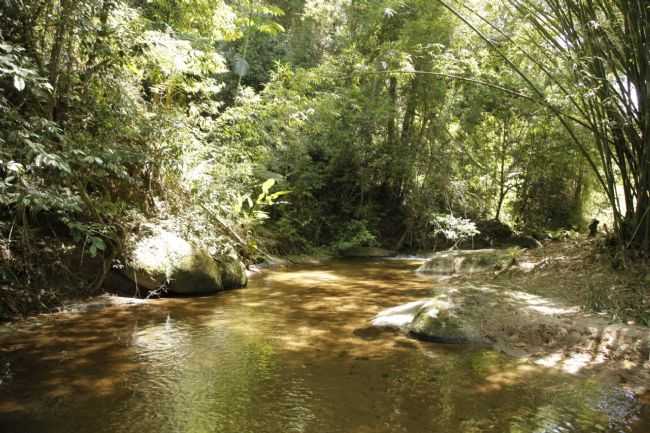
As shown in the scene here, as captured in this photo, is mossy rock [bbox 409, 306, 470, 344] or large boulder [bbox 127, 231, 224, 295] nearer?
mossy rock [bbox 409, 306, 470, 344]

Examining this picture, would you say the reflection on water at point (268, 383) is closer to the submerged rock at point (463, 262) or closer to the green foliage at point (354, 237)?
the submerged rock at point (463, 262)

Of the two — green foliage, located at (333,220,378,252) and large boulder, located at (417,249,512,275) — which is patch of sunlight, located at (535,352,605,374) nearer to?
large boulder, located at (417,249,512,275)

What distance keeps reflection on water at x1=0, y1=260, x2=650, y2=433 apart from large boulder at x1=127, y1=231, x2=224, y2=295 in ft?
3.58

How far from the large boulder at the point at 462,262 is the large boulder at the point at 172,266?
502 cm

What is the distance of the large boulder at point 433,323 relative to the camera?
5.52 m

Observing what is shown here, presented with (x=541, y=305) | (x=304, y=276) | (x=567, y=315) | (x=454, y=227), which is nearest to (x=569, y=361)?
(x=567, y=315)

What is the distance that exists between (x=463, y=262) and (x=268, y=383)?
24.9ft

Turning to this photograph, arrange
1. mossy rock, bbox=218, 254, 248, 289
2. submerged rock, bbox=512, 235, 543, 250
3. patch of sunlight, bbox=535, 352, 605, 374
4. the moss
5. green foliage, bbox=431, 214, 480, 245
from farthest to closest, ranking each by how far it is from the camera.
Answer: submerged rock, bbox=512, 235, 543, 250
green foliage, bbox=431, 214, 480, 245
mossy rock, bbox=218, 254, 248, 289
the moss
patch of sunlight, bbox=535, 352, 605, 374

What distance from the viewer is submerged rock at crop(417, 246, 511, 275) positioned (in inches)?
404

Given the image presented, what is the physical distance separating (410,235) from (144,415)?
43.5ft

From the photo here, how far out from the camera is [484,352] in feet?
16.8

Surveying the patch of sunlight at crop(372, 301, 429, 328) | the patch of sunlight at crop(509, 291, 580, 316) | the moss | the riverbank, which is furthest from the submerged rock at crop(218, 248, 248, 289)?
the patch of sunlight at crop(509, 291, 580, 316)

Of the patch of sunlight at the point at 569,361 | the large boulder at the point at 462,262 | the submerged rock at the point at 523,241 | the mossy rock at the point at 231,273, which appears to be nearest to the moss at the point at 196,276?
the mossy rock at the point at 231,273

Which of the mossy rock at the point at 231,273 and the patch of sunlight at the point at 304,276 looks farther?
the patch of sunlight at the point at 304,276
